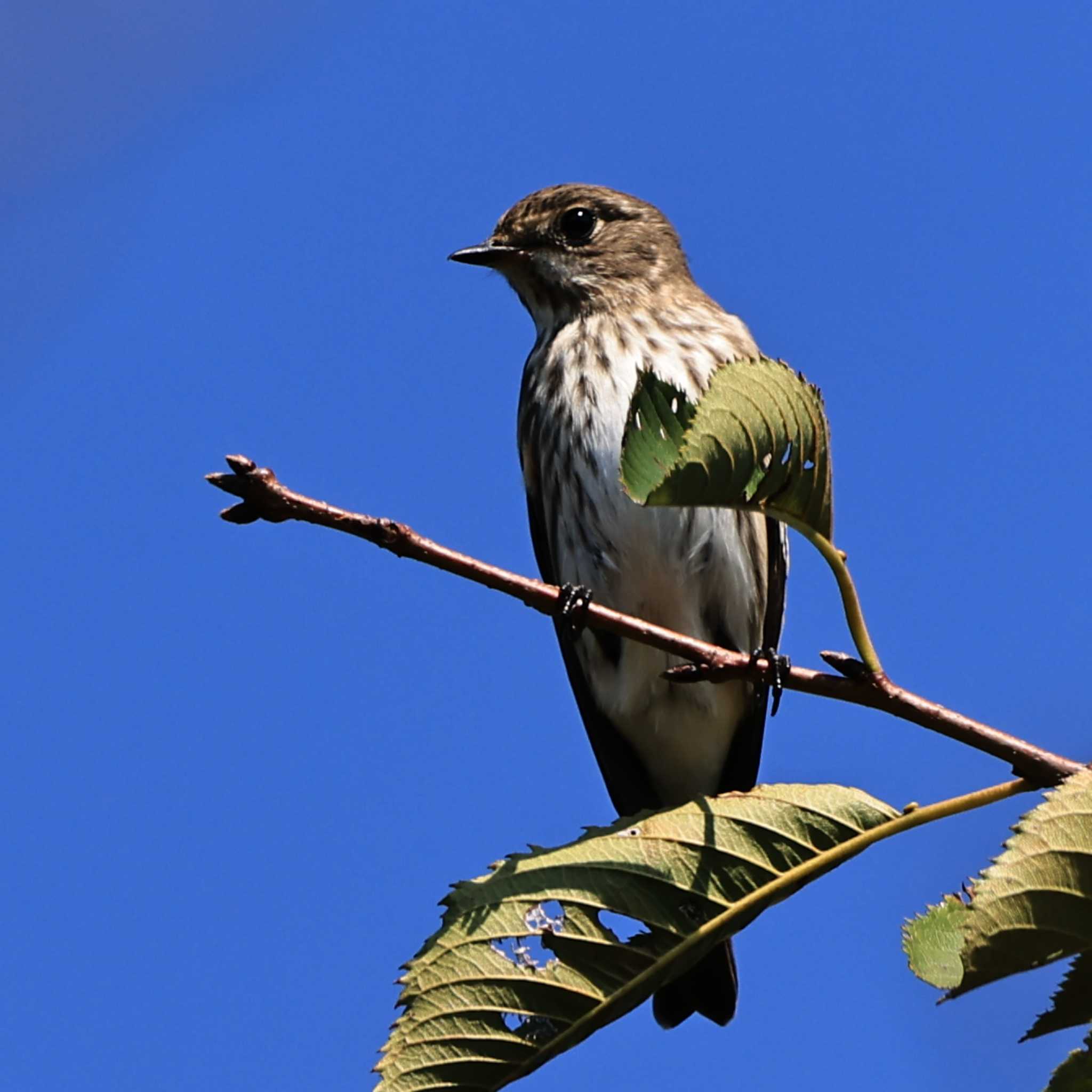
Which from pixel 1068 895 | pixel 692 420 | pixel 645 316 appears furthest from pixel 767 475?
pixel 645 316

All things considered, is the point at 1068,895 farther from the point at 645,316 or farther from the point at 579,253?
the point at 579,253

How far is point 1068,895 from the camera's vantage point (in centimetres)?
213

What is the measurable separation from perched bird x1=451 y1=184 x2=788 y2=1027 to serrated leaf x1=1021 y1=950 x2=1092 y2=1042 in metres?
3.36

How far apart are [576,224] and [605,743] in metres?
2.39

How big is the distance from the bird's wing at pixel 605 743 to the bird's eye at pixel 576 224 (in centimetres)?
137

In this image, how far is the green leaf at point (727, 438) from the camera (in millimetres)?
2344

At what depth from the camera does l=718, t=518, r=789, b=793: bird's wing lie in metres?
6.08

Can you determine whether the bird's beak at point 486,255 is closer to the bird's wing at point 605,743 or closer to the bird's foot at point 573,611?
the bird's wing at point 605,743

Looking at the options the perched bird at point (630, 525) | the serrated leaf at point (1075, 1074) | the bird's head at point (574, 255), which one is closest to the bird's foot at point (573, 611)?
the serrated leaf at point (1075, 1074)

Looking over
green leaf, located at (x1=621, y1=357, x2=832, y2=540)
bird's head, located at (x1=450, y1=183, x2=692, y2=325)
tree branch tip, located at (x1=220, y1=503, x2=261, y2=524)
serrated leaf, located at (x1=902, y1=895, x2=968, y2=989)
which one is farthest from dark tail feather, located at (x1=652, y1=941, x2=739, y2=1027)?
tree branch tip, located at (x1=220, y1=503, x2=261, y2=524)

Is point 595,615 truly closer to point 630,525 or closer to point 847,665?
point 847,665

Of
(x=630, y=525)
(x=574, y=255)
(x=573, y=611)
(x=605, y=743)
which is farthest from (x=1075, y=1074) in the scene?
(x=574, y=255)

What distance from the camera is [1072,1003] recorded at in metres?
2.11

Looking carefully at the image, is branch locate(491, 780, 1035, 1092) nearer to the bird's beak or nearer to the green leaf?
the green leaf
